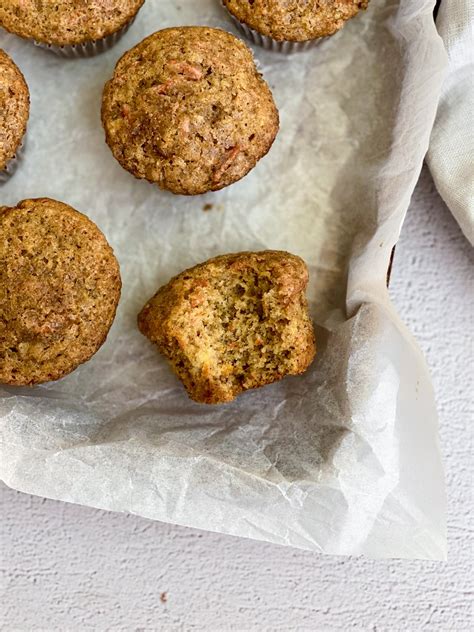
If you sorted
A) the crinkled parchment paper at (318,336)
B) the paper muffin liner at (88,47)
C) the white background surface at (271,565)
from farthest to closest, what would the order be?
the white background surface at (271,565) → the paper muffin liner at (88,47) → the crinkled parchment paper at (318,336)

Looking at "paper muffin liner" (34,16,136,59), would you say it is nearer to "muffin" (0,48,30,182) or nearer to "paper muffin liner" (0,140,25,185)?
"muffin" (0,48,30,182)

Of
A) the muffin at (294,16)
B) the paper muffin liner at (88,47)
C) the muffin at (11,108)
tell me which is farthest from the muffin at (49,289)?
the muffin at (294,16)

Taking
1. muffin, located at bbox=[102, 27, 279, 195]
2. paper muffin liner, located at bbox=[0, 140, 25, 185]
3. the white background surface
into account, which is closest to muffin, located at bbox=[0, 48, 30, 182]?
paper muffin liner, located at bbox=[0, 140, 25, 185]

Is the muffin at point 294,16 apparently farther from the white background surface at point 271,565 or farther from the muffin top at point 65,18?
the white background surface at point 271,565

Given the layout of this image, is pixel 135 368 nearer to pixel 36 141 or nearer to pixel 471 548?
pixel 36 141

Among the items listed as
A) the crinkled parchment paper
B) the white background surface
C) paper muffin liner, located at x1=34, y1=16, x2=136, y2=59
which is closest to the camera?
the crinkled parchment paper

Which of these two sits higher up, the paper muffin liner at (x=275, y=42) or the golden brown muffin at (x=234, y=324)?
the paper muffin liner at (x=275, y=42)

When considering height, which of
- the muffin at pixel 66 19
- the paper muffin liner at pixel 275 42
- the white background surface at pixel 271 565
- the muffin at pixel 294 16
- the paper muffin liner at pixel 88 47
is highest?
the muffin at pixel 294 16
